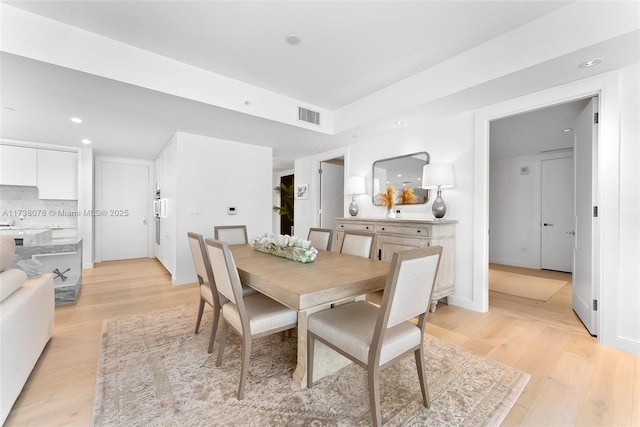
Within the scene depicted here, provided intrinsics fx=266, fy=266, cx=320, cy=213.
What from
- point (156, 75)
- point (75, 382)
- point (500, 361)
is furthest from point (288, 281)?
point (156, 75)

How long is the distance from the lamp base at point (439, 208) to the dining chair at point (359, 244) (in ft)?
3.93

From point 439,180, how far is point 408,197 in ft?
2.07

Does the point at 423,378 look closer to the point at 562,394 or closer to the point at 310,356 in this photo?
the point at 310,356

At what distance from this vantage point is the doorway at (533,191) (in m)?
4.06

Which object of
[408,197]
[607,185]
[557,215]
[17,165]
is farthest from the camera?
[557,215]

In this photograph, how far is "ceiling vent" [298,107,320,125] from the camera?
147 inches

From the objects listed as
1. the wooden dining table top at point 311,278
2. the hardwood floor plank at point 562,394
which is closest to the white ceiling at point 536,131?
the hardwood floor plank at point 562,394

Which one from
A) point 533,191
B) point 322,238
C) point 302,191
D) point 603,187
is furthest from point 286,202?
point 603,187

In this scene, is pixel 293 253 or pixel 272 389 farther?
A: pixel 293 253

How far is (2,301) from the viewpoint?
1.57 meters

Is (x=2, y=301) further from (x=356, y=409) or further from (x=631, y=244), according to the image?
(x=631, y=244)

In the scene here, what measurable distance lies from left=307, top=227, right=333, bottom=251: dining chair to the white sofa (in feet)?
7.59

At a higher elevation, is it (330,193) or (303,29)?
(303,29)

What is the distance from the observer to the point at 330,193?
5859 millimetres
